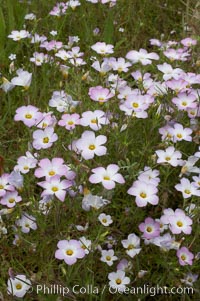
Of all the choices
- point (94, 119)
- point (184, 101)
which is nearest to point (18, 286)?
point (94, 119)

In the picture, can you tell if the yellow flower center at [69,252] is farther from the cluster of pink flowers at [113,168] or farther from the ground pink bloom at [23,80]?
the ground pink bloom at [23,80]

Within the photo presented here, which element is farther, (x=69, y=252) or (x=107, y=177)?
(x=107, y=177)

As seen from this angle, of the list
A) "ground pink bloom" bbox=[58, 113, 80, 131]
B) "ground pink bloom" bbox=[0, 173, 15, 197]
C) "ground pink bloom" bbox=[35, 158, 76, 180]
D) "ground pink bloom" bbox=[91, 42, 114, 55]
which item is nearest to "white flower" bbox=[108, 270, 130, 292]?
"ground pink bloom" bbox=[35, 158, 76, 180]

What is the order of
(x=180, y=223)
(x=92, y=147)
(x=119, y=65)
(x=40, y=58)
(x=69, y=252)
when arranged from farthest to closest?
(x=40, y=58) → (x=119, y=65) → (x=92, y=147) → (x=180, y=223) → (x=69, y=252)

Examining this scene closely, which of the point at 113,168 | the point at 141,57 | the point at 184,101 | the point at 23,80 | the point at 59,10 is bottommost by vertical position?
the point at 113,168

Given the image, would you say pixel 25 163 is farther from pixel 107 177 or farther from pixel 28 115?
pixel 107 177

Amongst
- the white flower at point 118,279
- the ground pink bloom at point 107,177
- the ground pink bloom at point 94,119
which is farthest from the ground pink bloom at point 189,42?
the white flower at point 118,279

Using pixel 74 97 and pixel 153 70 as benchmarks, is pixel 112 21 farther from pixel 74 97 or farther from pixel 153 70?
pixel 74 97
